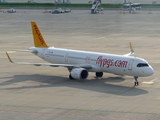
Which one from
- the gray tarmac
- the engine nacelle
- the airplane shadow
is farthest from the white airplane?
the gray tarmac

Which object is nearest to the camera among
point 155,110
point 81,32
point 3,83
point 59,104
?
point 155,110

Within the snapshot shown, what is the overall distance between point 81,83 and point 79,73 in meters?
1.43

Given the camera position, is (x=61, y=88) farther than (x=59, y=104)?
Yes

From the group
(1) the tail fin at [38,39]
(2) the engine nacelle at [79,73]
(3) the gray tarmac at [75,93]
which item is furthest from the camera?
(1) the tail fin at [38,39]

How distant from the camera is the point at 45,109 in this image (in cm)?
3894

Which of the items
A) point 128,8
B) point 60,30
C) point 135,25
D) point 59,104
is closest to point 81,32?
point 60,30

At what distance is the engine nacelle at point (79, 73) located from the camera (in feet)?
166

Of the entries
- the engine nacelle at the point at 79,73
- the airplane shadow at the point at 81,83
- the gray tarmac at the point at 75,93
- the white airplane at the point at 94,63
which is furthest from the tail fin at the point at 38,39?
the engine nacelle at the point at 79,73

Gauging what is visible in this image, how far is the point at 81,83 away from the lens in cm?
5084

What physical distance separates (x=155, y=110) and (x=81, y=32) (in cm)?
7747

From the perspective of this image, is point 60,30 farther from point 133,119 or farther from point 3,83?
point 133,119

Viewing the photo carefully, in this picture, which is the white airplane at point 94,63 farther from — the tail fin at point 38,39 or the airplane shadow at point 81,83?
the airplane shadow at point 81,83

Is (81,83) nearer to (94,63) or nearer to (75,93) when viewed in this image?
(94,63)

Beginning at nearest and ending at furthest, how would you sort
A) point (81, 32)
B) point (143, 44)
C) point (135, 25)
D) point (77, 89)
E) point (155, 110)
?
point (155, 110)
point (77, 89)
point (143, 44)
point (81, 32)
point (135, 25)
